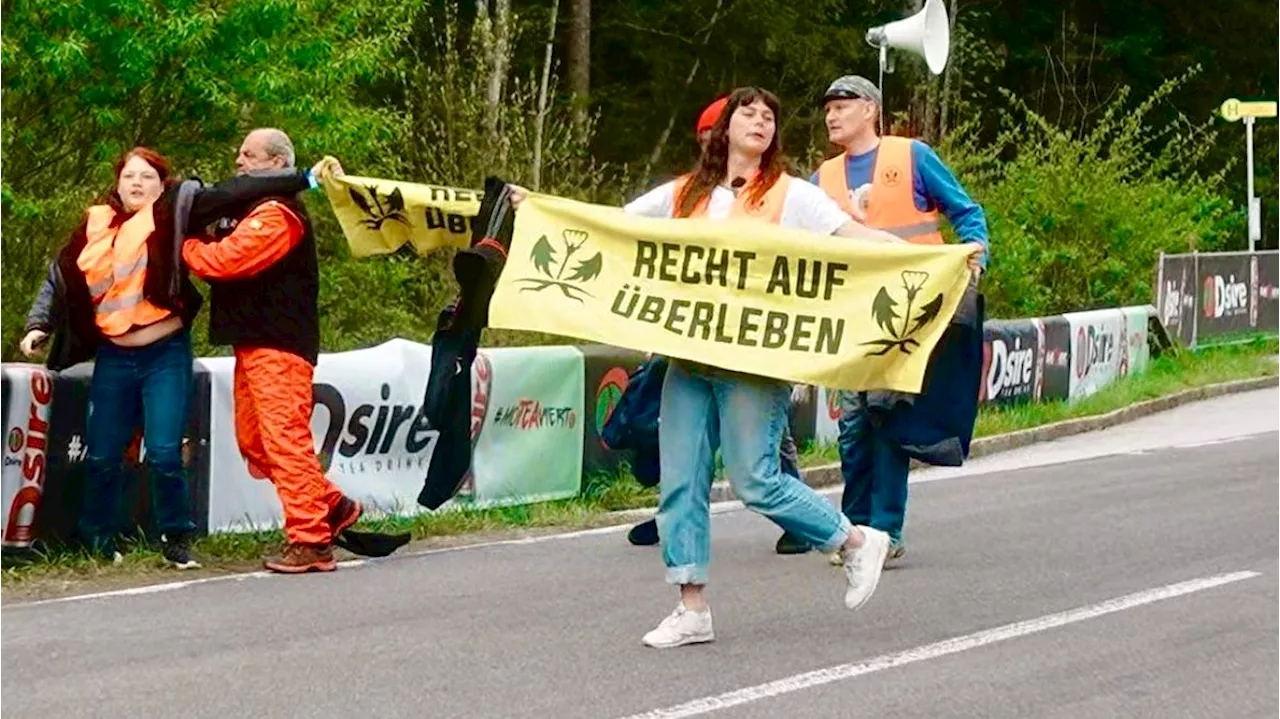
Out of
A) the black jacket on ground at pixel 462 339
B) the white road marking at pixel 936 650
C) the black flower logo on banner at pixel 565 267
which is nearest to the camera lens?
the white road marking at pixel 936 650

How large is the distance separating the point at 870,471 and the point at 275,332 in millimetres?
2581

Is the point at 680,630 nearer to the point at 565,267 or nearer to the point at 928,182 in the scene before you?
the point at 565,267

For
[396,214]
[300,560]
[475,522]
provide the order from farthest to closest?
1. [475,522]
2. [300,560]
3. [396,214]

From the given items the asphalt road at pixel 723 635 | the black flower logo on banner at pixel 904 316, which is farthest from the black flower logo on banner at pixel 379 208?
the black flower logo on banner at pixel 904 316

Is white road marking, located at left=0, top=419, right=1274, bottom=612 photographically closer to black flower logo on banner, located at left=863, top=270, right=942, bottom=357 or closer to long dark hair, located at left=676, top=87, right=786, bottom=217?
long dark hair, located at left=676, top=87, right=786, bottom=217

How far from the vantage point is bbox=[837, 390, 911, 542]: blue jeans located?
10555mm

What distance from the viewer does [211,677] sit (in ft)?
26.2

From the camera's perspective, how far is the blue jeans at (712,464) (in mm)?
8383

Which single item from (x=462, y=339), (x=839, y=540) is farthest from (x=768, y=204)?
(x=462, y=339)

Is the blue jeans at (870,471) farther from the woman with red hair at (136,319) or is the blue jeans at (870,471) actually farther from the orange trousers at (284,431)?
the woman with red hair at (136,319)

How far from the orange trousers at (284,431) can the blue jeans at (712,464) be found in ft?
7.84

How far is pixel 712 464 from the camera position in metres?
8.39

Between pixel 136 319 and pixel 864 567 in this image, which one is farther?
pixel 136 319

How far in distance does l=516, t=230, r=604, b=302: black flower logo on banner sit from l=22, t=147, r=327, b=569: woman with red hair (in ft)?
5.55
